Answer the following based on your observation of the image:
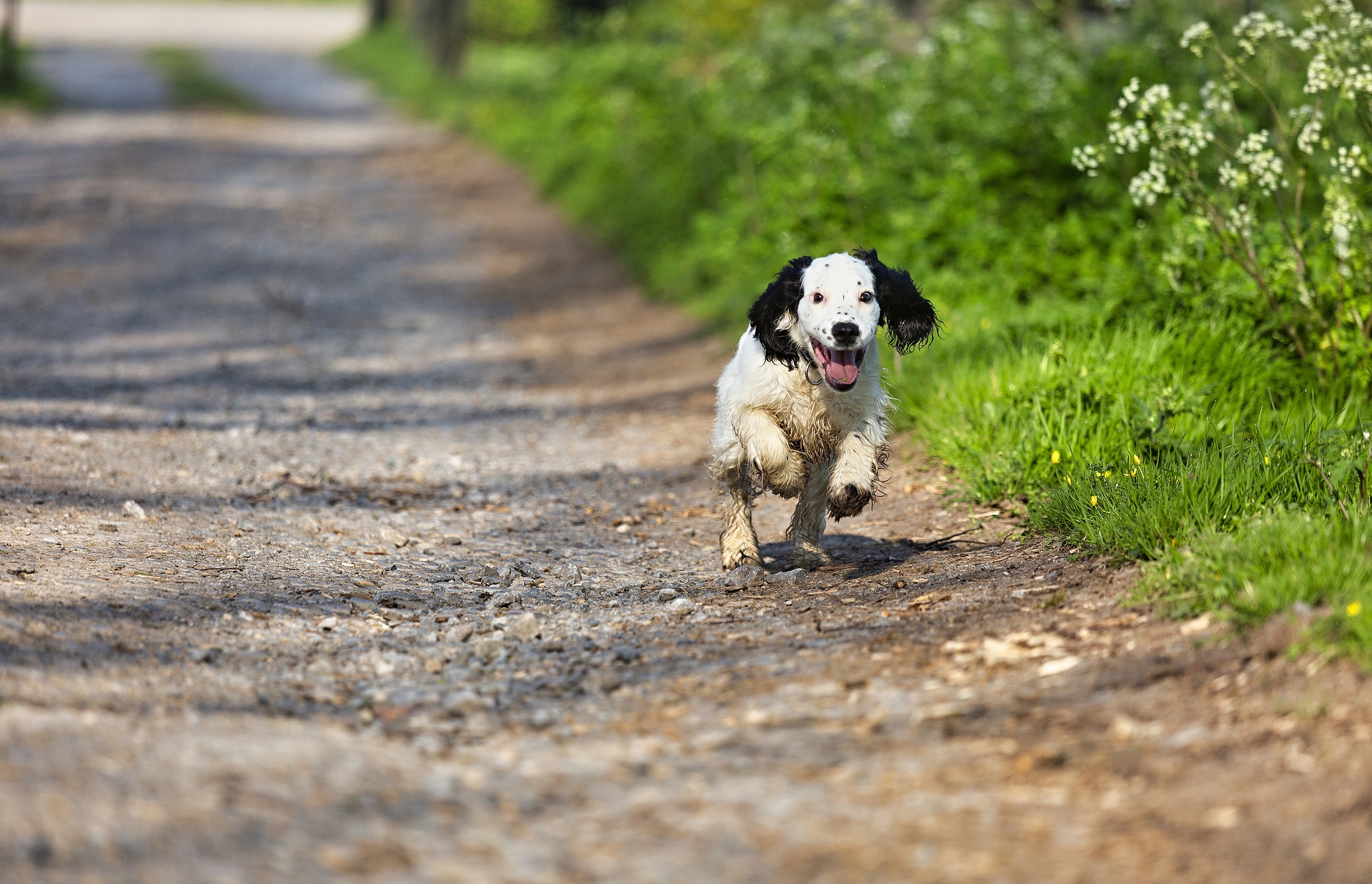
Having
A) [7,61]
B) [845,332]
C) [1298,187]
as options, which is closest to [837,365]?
[845,332]

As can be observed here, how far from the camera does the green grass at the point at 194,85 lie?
25.6 meters

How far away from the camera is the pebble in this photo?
516cm

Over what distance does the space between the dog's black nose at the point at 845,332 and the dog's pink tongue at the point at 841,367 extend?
0.10 metres

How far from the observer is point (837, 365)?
5.02 metres

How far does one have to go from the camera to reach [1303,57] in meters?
7.96

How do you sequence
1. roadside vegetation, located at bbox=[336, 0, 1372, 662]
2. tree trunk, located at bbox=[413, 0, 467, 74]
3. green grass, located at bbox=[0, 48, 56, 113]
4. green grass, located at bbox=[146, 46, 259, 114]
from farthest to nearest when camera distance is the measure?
tree trunk, located at bbox=[413, 0, 467, 74] → green grass, located at bbox=[146, 46, 259, 114] → green grass, located at bbox=[0, 48, 56, 113] → roadside vegetation, located at bbox=[336, 0, 1372, 662]

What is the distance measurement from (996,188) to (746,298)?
6.37ft

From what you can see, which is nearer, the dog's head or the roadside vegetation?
the roadside vegetation

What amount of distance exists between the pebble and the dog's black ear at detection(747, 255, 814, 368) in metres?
0.82

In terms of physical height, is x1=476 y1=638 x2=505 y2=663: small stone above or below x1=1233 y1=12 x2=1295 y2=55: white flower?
below

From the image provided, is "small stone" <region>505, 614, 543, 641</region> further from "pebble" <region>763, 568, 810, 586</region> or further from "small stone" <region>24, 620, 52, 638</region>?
"small stone" <region>24, 620, 52, 638</region>

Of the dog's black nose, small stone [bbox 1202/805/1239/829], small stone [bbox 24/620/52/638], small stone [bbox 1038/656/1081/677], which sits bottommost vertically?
small stone [bbox 24/620/52/638]

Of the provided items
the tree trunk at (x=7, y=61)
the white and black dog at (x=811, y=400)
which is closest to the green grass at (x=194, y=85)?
the tree trunk at (x=7, y=61)

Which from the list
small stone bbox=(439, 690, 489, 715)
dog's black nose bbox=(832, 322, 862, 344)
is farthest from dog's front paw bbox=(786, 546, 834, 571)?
small stone bbox=(439, 690, 489, 715)
